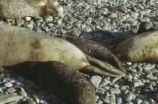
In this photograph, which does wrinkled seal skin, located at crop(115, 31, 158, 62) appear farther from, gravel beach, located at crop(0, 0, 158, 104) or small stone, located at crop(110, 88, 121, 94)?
small stone, located at crop(110, 88, 121, 94)

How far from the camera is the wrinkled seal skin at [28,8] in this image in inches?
290

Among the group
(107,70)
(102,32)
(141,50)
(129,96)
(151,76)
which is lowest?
(129,96)

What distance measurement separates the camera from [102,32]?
7.07 m

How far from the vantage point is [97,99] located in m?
4.97

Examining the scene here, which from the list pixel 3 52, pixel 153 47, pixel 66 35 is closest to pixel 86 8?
pixel 66 35

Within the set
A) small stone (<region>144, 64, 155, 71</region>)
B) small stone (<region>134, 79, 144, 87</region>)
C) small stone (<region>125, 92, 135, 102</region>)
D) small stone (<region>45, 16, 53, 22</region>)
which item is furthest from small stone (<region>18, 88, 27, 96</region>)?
small stone (<region>45, 16, 53, 22</region>)

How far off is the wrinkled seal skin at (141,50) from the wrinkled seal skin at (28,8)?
6.78 feet

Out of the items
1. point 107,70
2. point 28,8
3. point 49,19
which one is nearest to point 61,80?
point 107,70

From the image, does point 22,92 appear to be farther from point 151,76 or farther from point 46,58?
point 151,76

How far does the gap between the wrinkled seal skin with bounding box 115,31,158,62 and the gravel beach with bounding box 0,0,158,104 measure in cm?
11

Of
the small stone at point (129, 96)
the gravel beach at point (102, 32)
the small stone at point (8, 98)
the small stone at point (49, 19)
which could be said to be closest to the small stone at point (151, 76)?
the gravel beach at point (102, 32)

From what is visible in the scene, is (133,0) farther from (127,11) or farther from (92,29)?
(92,29)

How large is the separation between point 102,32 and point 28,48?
6.99 feet

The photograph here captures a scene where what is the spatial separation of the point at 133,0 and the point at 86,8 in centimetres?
146
